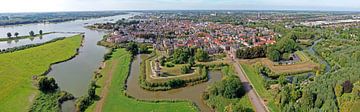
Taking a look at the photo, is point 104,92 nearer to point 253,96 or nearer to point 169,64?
point 169,64

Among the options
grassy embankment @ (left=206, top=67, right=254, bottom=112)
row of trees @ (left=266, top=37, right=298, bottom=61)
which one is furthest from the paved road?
row of trees @ (left=266, top=37, right=298, bottom=61)

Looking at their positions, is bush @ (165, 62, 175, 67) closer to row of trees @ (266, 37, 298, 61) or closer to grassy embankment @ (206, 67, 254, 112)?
grassy embankment @ (206, 67, 254, 112)

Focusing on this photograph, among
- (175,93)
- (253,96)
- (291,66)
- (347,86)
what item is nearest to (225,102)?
(253,96)

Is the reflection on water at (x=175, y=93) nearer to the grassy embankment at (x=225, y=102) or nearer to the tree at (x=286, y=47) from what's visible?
the grassy embankment at (x=225, y=102)

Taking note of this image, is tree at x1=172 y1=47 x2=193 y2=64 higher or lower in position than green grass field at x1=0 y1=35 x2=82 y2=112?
higher

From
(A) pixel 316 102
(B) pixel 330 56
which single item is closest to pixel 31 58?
(A) pixel 316 102

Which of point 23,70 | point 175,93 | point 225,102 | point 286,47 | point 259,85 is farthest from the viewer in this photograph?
point 286,47
